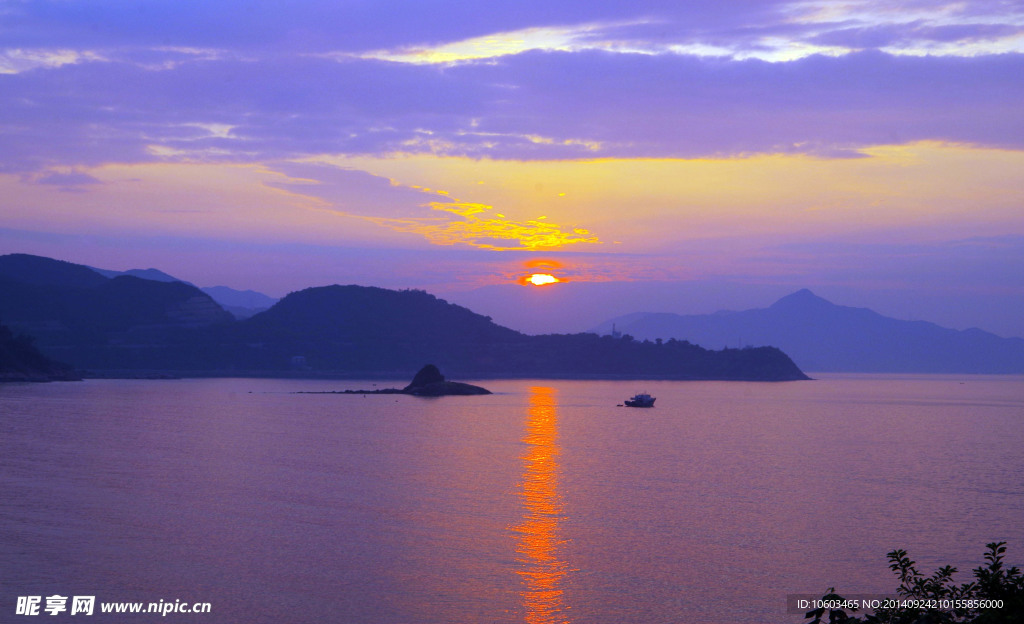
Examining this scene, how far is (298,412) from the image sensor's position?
10862 cm

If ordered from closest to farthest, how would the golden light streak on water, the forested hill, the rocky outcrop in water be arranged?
the golden light streak on water, the rocky outcrop in water, the forested hill

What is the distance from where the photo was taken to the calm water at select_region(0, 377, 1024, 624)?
26.0 m

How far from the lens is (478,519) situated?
3716 cm

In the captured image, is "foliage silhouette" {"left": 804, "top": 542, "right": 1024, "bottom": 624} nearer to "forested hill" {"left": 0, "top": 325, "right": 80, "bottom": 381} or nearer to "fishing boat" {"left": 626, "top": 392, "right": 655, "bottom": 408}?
"fishing boat" {"left": 626, "top": 392, "right": 655, "bottom": 408}

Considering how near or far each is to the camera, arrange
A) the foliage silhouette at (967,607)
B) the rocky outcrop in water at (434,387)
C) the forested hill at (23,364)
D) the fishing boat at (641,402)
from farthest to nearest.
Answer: the forested hill at (23,364)
the rocky outcrop in water at (434,387)
the fishing boat at (641,402)
the foliage silhouette at (967,607)

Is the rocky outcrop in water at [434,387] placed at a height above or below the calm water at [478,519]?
above

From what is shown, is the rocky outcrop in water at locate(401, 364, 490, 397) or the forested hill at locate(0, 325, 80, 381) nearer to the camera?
the rocky outcrop in water at locate(401, 364, 490, 397)

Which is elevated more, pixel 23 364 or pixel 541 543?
pixel 23 364

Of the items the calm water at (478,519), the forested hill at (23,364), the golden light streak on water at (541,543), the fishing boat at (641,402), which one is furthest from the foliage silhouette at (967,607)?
the forested hill at (23,364)

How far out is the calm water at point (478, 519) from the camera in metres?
26.0

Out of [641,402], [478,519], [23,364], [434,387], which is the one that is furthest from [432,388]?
[478,519]

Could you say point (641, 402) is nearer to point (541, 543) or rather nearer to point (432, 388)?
point (432, 388)

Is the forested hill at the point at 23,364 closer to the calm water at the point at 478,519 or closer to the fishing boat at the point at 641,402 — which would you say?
the calm water at the point at 478,519

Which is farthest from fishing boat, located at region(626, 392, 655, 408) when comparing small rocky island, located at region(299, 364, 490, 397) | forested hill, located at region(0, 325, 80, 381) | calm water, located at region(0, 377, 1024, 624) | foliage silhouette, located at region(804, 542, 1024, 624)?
forested hill, located at region(0, 325, 80, 381)
